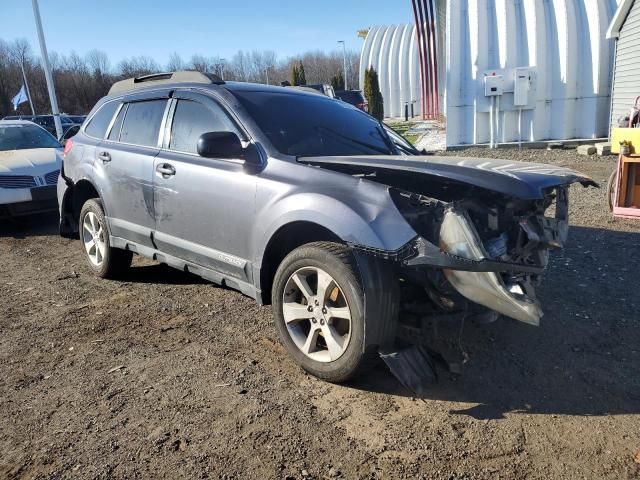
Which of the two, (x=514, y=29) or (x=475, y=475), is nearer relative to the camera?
(x=475, y=475)

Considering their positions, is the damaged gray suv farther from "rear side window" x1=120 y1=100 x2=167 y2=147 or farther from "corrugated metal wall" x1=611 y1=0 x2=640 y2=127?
"corrugated metal wall" x1=611 y1=0 x2=640 y2=127

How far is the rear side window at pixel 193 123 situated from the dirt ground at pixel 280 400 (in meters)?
1.44

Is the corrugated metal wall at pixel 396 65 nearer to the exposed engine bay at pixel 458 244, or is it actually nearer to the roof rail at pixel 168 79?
the roof rail at pixel 168 79

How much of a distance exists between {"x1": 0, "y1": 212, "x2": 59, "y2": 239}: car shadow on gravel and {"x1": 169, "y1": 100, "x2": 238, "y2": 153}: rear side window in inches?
187

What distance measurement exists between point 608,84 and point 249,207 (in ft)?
53.6

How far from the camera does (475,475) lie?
7.53 ft

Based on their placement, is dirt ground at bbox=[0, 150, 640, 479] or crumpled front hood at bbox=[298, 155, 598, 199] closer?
dirt ground at bbox=[0, 150, 640, 479]

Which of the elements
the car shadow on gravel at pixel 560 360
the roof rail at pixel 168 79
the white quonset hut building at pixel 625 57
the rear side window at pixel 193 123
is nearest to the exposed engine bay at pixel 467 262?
the car shadow on gravel at pixel 560 360

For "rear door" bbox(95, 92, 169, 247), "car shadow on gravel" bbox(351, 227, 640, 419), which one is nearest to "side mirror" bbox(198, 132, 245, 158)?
"rear door" bbox(95, 92, 169, 247)

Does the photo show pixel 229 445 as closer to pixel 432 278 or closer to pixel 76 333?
pixel 432 278

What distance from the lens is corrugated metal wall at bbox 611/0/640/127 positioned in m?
13.7

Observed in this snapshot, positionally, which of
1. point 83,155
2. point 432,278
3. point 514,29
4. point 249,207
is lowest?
point 432,278

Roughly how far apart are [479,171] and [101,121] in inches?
165

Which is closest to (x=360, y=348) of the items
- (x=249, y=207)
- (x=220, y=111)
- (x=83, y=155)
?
(x=249, y=207)
